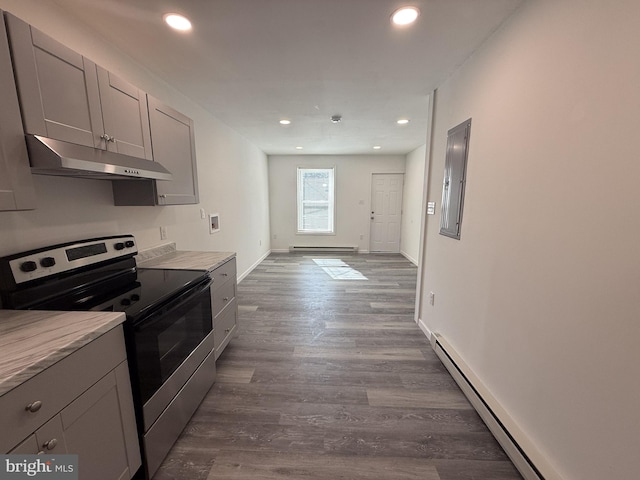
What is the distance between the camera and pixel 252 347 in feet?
8.15

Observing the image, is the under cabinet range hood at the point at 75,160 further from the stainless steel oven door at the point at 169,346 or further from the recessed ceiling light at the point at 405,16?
the recessed ceiling light at the point at 405,16

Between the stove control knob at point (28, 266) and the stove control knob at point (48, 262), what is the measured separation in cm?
3

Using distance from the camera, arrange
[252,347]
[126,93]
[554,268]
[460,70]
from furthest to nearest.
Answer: [252,347] → [460,70] → [126,93] → [554,268]

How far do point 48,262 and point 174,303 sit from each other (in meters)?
0.64

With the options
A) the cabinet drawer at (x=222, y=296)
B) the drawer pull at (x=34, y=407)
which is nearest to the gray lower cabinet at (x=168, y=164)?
the cabinet drawer at (x=222, y=296)

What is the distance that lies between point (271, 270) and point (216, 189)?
2142 mm

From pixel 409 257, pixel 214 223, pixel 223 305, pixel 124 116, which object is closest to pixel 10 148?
pixel 124 116

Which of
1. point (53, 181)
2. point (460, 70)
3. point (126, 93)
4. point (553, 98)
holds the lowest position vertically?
point (53, 181)

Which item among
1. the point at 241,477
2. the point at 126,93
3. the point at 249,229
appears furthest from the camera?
the point at 249,229

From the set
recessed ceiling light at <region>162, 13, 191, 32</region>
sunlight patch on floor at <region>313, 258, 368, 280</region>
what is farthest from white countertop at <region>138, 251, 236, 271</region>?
sunlight patch on floor at <region>313, 258, 368, 280</region>

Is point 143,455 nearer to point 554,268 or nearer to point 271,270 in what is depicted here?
point 554,268

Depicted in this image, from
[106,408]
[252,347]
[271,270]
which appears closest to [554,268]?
[106,408]

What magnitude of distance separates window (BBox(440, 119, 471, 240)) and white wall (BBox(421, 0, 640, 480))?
144 millimetres

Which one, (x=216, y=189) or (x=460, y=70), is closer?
(x=460, y=70)
